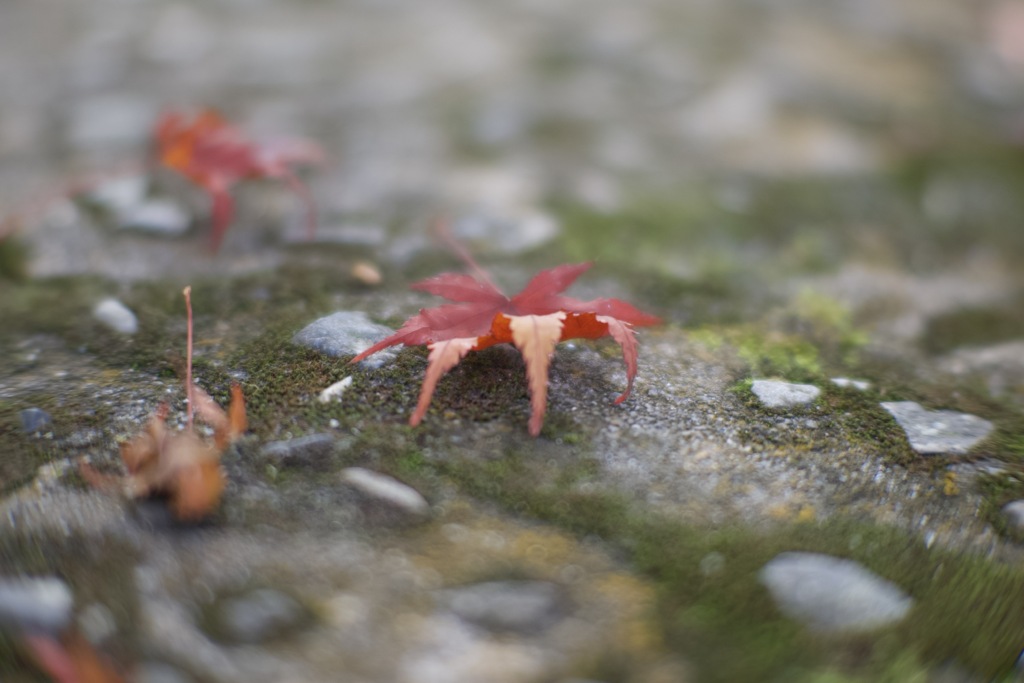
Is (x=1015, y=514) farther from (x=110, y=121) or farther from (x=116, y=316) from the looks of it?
(x=110, y=121)

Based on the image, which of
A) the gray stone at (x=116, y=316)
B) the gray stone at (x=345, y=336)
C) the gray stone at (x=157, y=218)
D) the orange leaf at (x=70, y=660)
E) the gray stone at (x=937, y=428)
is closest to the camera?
the orange leaf at (x=70, y=660)

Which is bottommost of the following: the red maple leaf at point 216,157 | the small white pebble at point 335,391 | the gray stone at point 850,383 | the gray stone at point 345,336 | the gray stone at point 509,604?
the gray stone at point 509,604

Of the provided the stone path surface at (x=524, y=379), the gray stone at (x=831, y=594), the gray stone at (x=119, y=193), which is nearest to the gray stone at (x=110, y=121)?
the stone path surface at (x=524, y=379)

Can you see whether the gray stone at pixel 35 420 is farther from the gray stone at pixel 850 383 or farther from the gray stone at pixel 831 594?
the gray stone at pixel 850 383

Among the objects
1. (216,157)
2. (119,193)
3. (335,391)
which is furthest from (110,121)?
(335,391)

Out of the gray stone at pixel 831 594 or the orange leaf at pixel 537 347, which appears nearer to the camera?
the gray stone at pixel 831 594

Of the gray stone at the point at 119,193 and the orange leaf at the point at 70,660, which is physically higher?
the gray stone at the point at 119,193

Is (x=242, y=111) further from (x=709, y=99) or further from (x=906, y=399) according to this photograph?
(x=906, y=399)

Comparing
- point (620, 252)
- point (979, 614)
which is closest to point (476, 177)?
point (620, 252)
